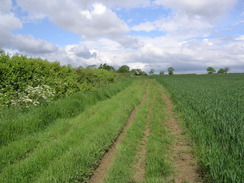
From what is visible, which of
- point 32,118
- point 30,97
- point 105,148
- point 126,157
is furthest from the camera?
point 30,97

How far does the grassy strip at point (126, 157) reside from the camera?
394cm

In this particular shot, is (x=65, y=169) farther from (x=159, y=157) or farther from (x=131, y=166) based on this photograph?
(x=159, y=157)

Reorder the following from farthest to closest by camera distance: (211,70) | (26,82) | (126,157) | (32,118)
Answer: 1. (211,70)
2. (26,82)
3. (32,118)
4. (126,157)

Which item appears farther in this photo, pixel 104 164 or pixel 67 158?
pixel 104 164

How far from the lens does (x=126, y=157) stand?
4.81 m

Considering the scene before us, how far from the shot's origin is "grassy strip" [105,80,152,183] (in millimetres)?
3939

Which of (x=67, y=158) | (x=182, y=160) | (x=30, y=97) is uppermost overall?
(x=30, y=97)

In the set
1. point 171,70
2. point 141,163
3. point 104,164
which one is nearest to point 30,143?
point 104,164

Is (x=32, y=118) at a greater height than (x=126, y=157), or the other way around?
(x=32, y=118)

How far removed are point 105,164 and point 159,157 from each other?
56.7 inches

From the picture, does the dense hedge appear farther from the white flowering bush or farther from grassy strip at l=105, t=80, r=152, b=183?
grassy strip at l=105, t=80, r=152, b=183

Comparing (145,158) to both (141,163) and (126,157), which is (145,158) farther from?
(126,157)

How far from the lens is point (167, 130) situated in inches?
281

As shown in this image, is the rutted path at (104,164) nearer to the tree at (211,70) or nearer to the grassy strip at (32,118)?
the grassy strip at (32,118)
